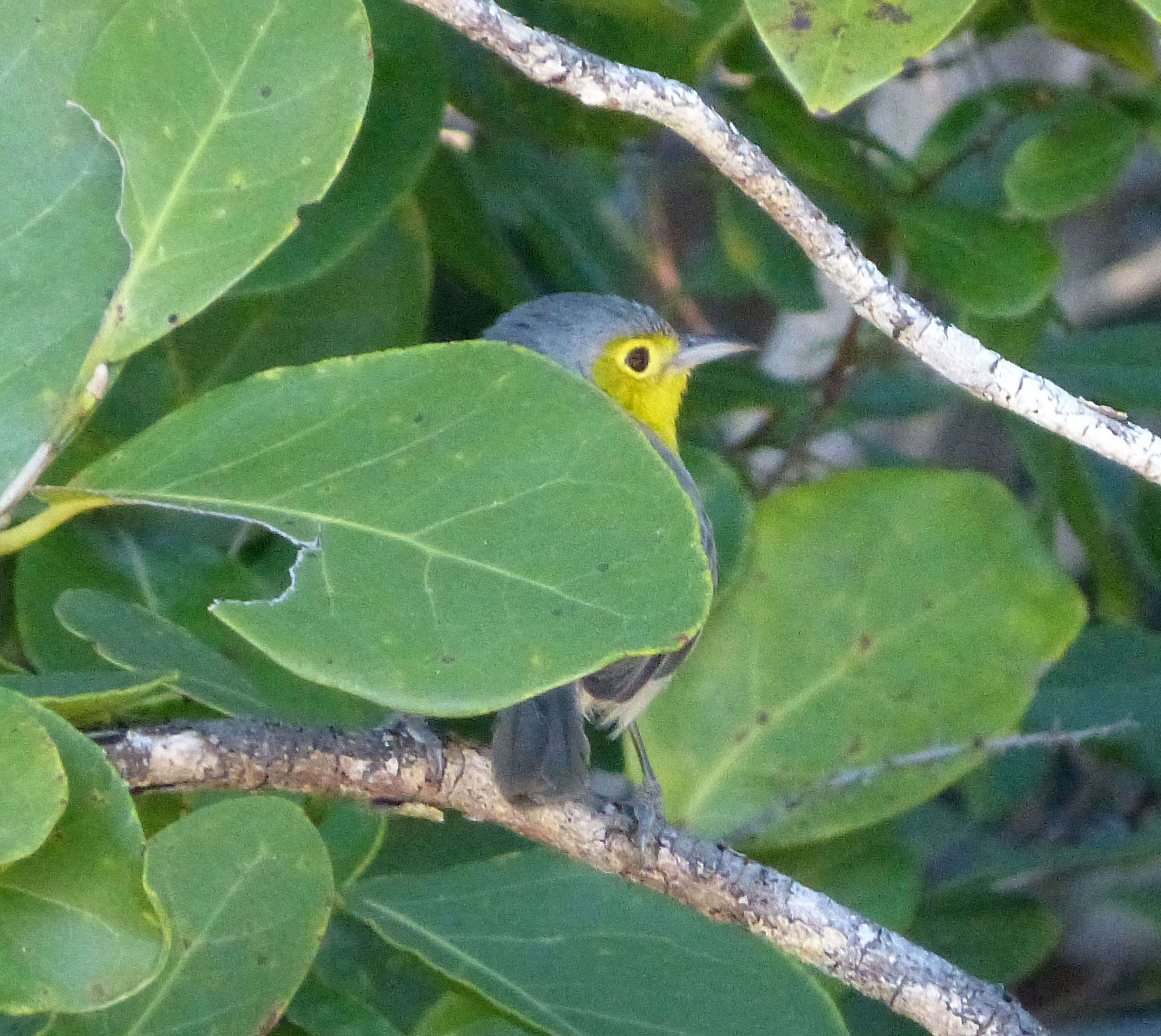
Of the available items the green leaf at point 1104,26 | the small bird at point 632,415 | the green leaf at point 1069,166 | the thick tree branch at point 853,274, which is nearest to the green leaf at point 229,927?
Result: the small bird at point 632,415

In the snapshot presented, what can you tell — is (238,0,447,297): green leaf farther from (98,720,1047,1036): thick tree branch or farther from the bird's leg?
the bird's leg

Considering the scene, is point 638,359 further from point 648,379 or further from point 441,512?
point 441,512

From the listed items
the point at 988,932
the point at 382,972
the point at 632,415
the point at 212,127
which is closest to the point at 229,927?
the point at 382,972

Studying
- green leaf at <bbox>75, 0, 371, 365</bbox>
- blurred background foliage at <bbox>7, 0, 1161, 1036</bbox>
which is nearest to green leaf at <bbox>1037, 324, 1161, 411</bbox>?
blurred background foliage at <bbox>7, 0, 1161, 1036</bbox>

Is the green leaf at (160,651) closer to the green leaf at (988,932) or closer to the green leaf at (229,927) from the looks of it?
the green leaf at (229,927)

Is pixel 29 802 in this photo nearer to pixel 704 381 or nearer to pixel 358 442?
pixel 358 442

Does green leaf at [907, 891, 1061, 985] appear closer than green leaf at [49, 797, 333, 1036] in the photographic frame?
No

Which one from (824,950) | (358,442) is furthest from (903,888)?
(358,442)
